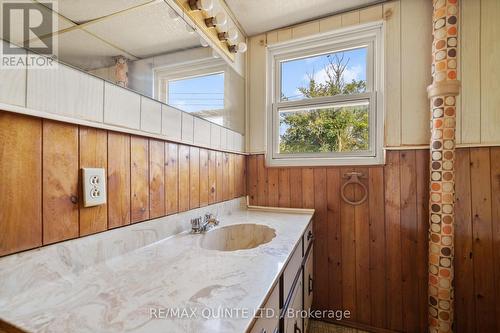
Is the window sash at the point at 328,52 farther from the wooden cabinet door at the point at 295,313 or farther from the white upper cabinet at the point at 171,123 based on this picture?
the wooden cabinet door at the point at 295,313

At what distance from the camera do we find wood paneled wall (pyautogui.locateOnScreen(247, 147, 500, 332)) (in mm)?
1320

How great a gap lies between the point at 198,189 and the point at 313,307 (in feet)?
4.21

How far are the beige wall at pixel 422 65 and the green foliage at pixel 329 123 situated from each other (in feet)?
0.60

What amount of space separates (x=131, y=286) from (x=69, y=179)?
1.20ft

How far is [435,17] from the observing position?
1340 mm

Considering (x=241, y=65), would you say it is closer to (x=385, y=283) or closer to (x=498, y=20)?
(x=498, y=20)

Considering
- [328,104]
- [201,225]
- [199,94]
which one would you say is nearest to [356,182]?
[328,104]

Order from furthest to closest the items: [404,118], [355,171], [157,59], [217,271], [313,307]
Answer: [313,307] < [355,171] < [404,118] < [157,59] < [217,271]

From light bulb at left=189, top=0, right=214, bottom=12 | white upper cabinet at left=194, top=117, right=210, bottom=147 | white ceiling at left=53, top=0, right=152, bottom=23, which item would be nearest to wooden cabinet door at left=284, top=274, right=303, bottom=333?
white upper cabinet at left=194, top=117, right=210, bottom=147

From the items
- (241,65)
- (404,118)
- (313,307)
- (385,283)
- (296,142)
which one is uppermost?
(241,65)

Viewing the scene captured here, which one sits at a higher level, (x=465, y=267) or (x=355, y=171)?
(x=355, y=171)

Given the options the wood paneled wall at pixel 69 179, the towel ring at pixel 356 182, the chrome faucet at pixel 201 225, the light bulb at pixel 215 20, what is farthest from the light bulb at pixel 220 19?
the towel ring at pixel 356 182

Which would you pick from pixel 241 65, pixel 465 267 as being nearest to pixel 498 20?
pixel 465 267

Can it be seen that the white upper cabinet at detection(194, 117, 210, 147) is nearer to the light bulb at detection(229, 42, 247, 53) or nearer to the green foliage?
the light bulb at detection(229, 42, 247, 53)
